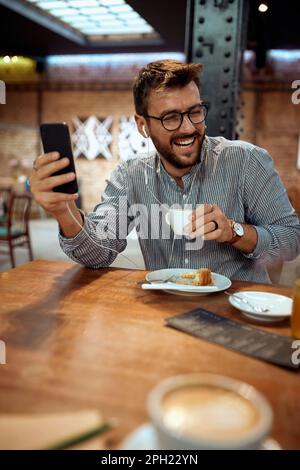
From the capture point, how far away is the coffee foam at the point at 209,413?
467 millimetres

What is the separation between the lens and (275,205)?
5.53ft

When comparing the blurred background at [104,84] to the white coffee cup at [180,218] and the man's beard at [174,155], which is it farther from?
the white coffee cup at [180,218]

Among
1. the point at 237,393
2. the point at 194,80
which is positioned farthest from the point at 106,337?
the point at 194,80

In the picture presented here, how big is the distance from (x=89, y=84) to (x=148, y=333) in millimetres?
8549

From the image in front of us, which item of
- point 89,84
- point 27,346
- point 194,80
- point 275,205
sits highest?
point 89,84

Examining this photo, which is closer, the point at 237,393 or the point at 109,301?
the point at 237,393

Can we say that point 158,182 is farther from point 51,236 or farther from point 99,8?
point 51,236

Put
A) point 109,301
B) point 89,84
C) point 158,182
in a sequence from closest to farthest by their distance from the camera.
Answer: point 109,301 → point 158,182 → point 89,84

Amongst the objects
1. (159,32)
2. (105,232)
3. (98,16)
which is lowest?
(105,232)

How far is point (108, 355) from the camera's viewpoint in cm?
82

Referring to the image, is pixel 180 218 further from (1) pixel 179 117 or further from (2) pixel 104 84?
(2) pixel 104 84

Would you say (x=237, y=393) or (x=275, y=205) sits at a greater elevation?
(x=275, y=205)

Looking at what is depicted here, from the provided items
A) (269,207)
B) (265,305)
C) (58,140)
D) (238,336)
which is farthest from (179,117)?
(238,336)

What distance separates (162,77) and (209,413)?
1.47 meters
